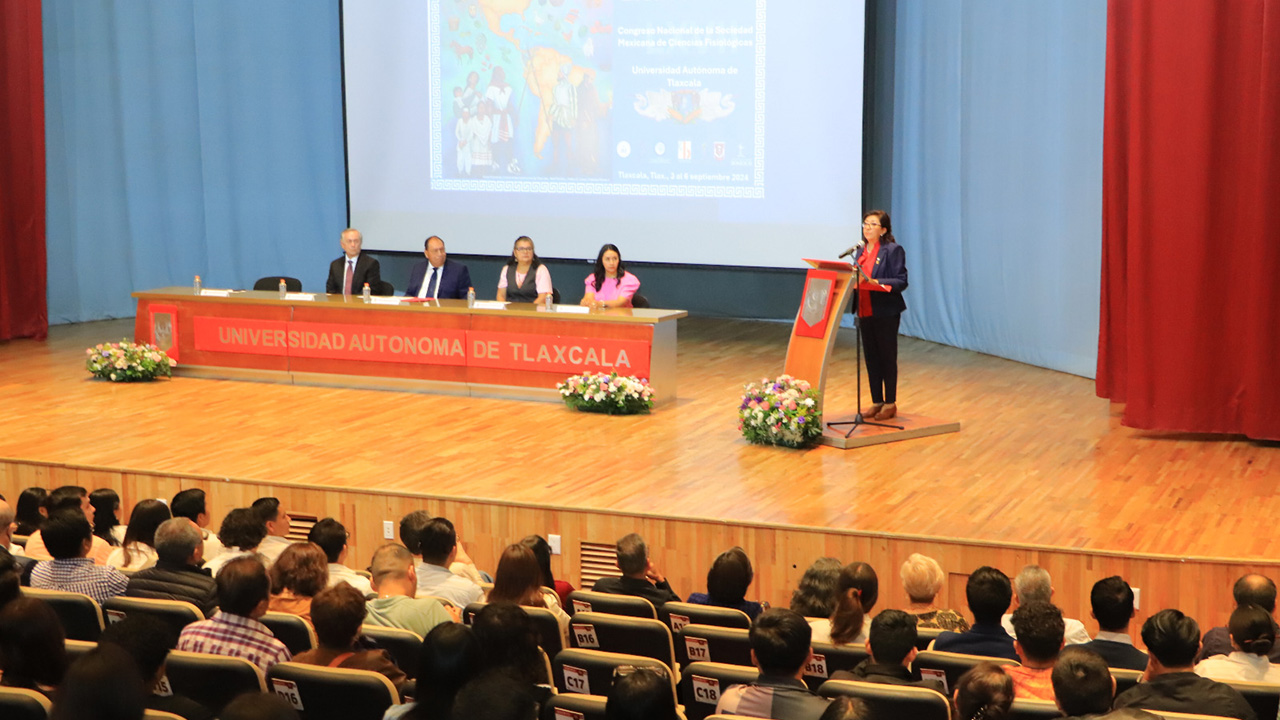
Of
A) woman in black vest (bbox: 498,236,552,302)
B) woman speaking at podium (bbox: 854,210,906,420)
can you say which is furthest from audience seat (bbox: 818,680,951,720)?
woman in black vest (bbox: 498,236,552,302)

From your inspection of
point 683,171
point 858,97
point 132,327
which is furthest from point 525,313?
point 132,327

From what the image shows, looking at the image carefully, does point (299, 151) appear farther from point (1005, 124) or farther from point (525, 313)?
point (1005, 124)

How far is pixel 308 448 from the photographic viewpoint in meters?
7.14

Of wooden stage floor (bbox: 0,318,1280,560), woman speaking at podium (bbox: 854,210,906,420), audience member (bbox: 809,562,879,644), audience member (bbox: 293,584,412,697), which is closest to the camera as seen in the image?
audience member (bbox: 293,584,412,697)

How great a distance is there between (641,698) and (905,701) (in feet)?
2.55

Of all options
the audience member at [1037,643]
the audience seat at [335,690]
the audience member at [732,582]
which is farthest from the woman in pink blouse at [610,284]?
the audience seat at [335,690]

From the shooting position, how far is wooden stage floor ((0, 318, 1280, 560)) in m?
5.70

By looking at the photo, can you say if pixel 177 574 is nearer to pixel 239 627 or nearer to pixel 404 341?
pixel 239 627

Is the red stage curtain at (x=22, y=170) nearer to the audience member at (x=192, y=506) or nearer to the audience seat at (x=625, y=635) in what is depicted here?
the audience member at (x=192, y=506)

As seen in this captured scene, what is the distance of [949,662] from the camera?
3445 mm

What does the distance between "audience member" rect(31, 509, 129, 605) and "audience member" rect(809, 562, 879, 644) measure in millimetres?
2189

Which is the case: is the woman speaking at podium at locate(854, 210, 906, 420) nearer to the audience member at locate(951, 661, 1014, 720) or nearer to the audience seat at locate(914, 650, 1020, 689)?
the audience seat at locate(914, 650, 1020, 689)

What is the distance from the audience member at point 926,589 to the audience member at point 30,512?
328 cm

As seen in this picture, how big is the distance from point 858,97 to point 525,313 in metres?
3.57
